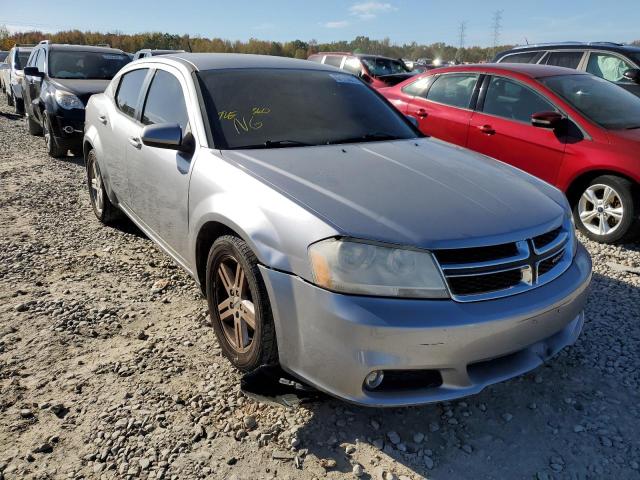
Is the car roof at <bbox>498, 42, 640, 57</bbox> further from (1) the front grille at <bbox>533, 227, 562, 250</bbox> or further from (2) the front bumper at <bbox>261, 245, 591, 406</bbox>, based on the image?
(2) the front bumper at <bbox>261, 245, 591, 406</bbox>

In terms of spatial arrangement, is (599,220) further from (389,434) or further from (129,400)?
(129,400)

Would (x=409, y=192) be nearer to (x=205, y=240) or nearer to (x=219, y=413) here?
(x=205, y=240)

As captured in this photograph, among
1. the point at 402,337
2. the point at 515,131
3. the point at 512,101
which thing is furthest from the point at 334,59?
the point at 402,337

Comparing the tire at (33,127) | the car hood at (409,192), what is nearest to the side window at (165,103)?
the car hood at (409,192)

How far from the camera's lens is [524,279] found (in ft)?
7.22

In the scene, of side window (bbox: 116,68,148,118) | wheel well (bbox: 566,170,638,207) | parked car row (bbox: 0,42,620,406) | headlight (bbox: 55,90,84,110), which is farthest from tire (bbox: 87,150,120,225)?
wheel well (bbox: 566,170,638,207)

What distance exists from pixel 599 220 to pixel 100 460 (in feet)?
14.7

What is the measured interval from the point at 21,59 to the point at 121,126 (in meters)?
12.9

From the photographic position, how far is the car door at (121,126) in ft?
12.5

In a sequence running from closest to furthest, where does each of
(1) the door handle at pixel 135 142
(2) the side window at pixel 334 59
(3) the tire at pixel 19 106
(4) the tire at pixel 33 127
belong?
(1) the door handle at pixel 135 142, (4) the tire at pixel 33 127, (3) the tire at pixel 19 106, (2) the side window at pixel 334 59

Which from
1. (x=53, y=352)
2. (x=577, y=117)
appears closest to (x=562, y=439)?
(x=53, y=352)

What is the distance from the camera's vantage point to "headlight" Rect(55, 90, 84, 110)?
24.4ft

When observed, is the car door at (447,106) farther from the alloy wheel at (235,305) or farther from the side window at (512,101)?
the alloy wheel at (235,305)

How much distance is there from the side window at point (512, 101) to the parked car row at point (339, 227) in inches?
41.1
